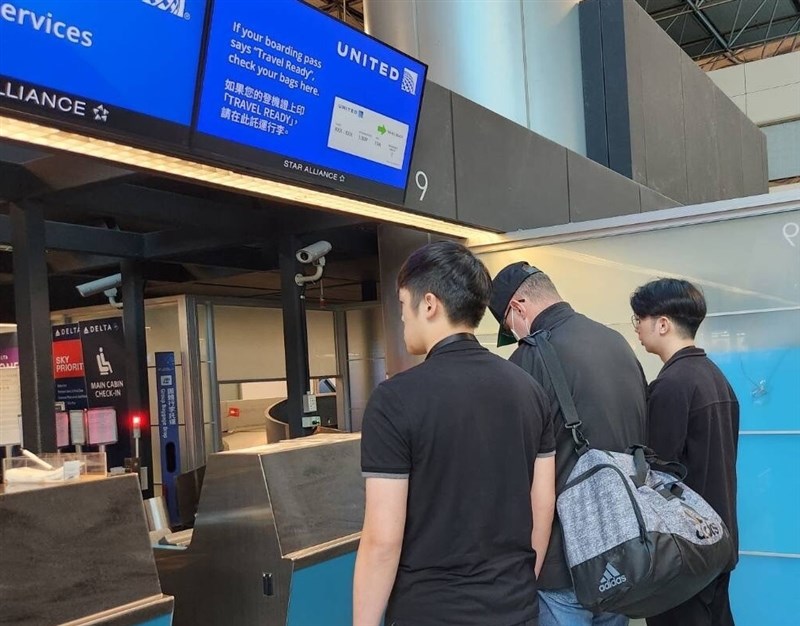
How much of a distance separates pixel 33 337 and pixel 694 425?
283 centimetres

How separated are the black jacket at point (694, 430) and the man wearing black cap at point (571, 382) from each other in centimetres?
32

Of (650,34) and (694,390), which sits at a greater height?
(650,34)

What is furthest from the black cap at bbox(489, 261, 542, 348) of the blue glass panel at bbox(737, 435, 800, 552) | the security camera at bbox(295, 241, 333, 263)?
the security camera at bbox(295, 241, 333, 263)

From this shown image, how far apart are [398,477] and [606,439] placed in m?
0.67

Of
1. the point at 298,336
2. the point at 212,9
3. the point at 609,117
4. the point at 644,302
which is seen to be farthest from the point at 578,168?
the point at 212,9

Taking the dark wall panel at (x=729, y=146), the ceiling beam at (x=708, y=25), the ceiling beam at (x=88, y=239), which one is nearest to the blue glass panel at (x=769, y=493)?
the ceiling beam at (x=88, y=239)

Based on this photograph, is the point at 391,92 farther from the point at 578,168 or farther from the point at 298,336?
the point at 578,168

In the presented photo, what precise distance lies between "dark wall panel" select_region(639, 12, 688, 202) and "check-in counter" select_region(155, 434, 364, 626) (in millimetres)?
4646

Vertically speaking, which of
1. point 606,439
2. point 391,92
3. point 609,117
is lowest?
point 606,439

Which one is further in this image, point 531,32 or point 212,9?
point 531,32

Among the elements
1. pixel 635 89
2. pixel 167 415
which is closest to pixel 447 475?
pixel 635 89

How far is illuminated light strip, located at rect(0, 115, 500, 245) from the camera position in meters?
2.25

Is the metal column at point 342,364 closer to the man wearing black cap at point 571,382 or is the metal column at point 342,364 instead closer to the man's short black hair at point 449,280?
the man wearing black cap at point 571,382

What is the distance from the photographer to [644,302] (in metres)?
2.59
